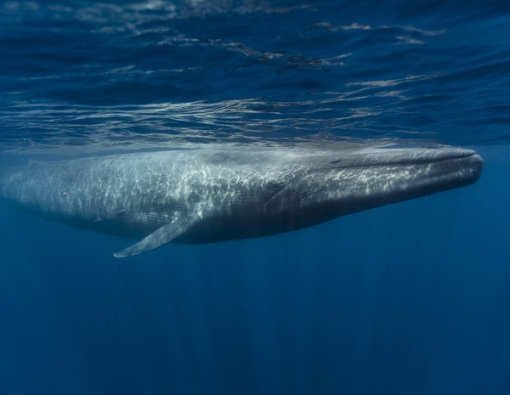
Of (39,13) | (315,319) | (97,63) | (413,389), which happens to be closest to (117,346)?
(315,319)

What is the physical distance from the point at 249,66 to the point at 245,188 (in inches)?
123

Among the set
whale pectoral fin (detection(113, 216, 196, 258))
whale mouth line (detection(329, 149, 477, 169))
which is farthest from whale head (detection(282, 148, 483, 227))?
whale pectoral fin (detection(113, 216, 196, 258))

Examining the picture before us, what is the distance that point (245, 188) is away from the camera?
8.66 metres

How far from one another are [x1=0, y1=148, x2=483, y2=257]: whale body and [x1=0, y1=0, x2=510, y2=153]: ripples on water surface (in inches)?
87.9

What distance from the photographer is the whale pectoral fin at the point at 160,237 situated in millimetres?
7934

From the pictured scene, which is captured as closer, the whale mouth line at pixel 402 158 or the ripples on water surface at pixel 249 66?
the ripples on water surface at pixel 249 66

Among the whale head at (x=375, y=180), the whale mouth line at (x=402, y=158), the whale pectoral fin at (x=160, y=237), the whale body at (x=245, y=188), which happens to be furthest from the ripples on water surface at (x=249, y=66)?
the whale pectoral fin at (x=160, y=237)

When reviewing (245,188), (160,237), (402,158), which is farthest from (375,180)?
(160,237)

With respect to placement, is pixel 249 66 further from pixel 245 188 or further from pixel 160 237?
pixel 160 237

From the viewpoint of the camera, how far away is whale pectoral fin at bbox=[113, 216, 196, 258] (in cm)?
793

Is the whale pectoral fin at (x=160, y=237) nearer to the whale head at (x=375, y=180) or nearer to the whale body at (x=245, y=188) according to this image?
the whale body at (x=245, y=188)

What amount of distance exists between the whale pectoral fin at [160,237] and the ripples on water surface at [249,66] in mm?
3859

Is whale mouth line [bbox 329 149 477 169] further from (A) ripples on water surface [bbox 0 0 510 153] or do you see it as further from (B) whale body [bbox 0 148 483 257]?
(A) ripples on water surface [bbox 0 0 510 153]

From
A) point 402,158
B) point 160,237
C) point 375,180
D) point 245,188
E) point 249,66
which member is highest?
point 249,66
